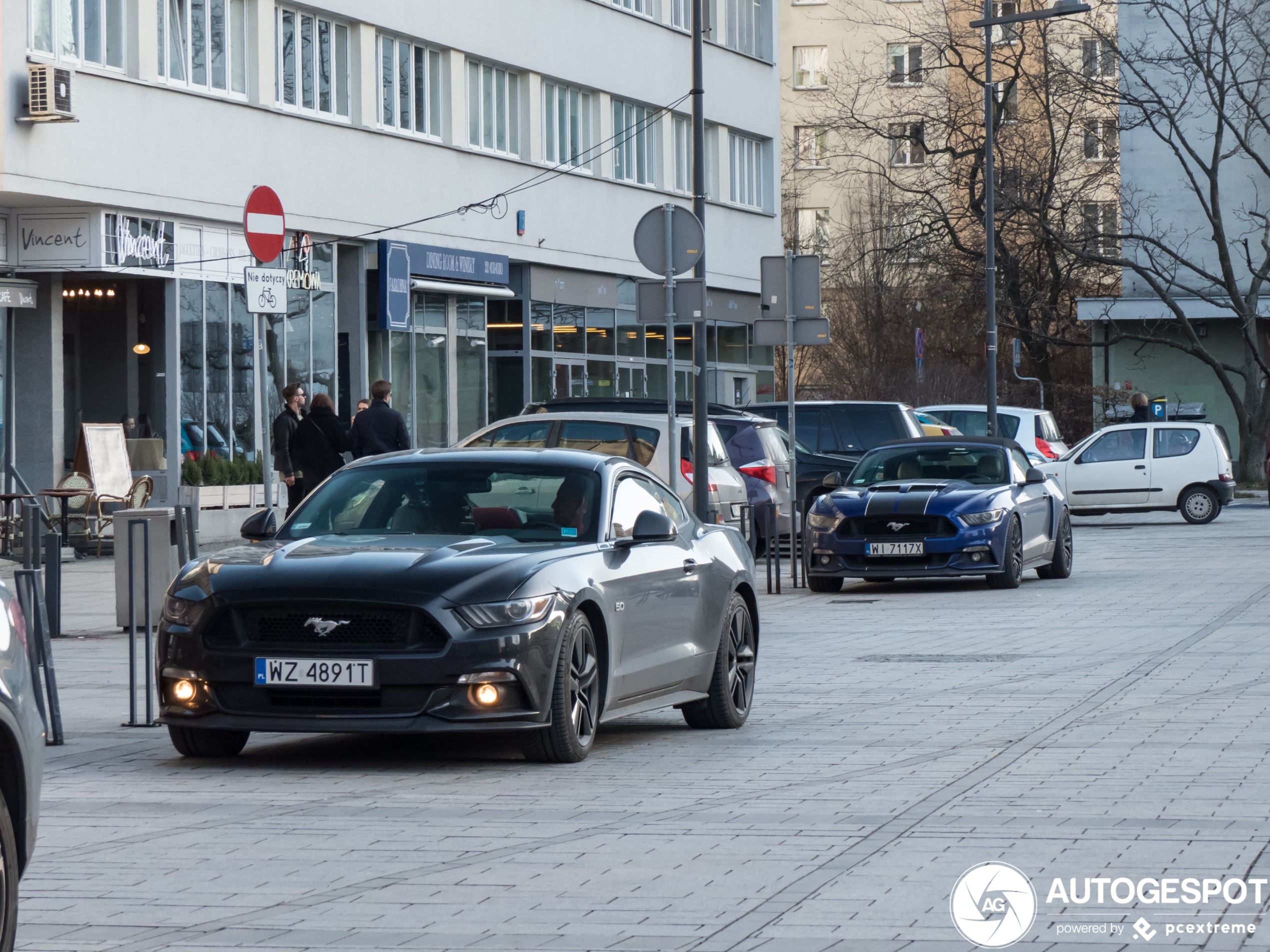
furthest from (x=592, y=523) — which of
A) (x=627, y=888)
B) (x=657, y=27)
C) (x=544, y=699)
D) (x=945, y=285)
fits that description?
(x=945, y=285)

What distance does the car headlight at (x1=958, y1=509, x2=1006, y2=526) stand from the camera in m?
20.6

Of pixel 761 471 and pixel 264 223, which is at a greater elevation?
pixel 264 223

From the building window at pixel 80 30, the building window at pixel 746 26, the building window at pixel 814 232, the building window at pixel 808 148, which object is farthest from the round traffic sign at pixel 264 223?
the building window at pixel 808 148

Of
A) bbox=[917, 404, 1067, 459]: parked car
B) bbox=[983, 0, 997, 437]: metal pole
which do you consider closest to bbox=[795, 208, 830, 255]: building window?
bbox=[983, 0, 997, 437]: metal pole

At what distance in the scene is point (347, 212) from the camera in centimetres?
3394

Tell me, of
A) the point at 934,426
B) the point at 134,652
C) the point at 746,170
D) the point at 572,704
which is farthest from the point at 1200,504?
the point at 572,704

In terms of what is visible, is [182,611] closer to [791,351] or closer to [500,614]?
[500,614]

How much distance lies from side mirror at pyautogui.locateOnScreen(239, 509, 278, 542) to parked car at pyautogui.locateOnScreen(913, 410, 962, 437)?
19.1 m

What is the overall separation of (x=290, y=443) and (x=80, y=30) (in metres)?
7.68

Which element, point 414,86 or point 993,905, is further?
point 414,86

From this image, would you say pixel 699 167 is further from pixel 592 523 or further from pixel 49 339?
pixel 592 523

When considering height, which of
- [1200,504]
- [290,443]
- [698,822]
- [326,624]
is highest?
[290,443]

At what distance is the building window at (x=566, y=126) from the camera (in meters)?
41.1

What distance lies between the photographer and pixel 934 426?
110 ft
